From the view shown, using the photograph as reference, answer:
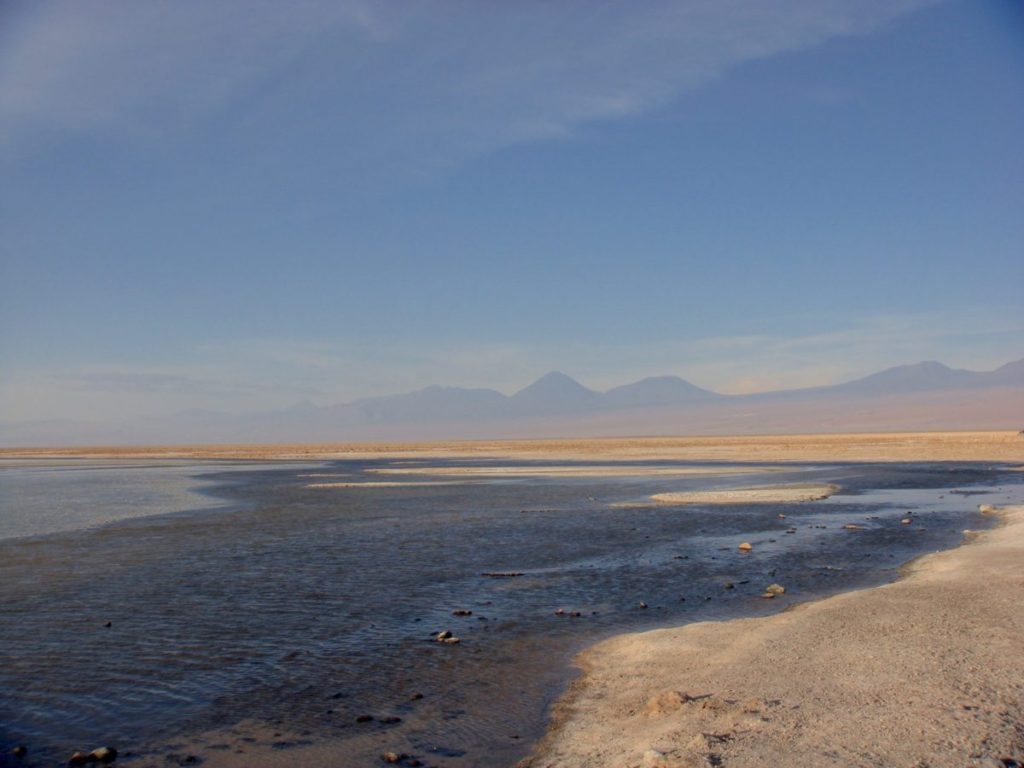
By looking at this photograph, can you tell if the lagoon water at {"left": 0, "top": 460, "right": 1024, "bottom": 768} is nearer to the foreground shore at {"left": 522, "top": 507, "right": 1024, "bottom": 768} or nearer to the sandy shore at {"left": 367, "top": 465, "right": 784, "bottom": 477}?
the foreground shore at {"left": 522, "top": 507, "right": 1024, "bottom": 768}

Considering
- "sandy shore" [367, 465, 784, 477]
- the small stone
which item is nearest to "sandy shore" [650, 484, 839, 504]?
"sandy shore" [367, 465, 784, 477]

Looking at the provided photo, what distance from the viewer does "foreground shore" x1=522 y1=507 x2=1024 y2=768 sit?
26.0ft

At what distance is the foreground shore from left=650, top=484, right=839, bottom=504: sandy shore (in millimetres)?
21064

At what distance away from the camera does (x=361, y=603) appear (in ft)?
53.4

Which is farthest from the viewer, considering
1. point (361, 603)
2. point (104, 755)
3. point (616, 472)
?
point (616, 472)

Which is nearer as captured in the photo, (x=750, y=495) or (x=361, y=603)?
(x=361, y=603)

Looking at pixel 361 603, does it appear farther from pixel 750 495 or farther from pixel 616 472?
pixel 616 472

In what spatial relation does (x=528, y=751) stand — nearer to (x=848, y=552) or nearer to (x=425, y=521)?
(x=848, y=552)

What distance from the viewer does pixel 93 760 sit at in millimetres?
8711

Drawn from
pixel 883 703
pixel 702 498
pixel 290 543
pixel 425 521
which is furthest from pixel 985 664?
pixel 702 498

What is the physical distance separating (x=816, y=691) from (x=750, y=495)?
96.0ft

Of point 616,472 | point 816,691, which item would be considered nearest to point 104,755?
point 816,691

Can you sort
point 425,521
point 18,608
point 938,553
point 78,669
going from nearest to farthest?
point 78,669
point 18,608
point 938,553
point 425,521

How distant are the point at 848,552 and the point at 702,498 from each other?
15.5 m
